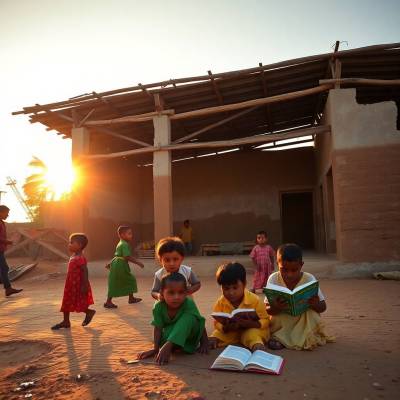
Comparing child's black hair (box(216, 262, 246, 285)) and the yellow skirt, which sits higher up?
child's black hair (box(216, 262, 246, 285))

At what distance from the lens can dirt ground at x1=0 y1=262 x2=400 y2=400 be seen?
2201mm

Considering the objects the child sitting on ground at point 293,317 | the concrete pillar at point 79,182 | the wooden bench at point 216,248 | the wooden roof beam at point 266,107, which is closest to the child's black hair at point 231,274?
the child sitting on ground at point 293,317

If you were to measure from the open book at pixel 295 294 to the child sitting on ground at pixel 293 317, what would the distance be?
0.18 feet

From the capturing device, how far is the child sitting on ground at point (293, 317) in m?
2.94

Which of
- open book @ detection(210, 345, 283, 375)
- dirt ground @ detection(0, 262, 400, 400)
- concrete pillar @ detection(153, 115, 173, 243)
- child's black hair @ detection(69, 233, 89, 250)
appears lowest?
dirt ground @ detection(0, 262, 400, 400)

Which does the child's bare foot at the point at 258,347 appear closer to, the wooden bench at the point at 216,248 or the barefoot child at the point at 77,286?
the barefoot child at the point at 77,286

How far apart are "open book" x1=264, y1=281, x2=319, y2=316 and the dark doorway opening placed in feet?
45.1

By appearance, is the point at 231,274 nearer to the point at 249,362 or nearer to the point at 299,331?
the point at 249,362

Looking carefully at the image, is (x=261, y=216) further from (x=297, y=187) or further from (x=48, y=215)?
(x=48, y=215)

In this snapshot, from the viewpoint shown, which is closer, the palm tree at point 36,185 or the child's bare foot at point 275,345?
the child's bare foot at point 275,345

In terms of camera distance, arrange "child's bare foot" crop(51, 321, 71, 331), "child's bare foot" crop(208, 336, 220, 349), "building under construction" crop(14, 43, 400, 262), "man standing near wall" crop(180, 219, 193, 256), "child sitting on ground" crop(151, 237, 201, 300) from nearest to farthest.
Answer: "child's bare foot" crop(208, 336, 220, 349) < "child sitting on ground" crop(151, 237, 201, 300) < "child's bare foot" crop(51, 321, 71, 331) < "building under construction" crop(14, 43, 400, 262) < "man standing near wall" crop(180, 219, 193, 256)

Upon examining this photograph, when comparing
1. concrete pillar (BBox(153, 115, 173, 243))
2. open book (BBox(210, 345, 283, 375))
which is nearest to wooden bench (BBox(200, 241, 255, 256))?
concrete pillar (BBox(153, 115, 173, 243))

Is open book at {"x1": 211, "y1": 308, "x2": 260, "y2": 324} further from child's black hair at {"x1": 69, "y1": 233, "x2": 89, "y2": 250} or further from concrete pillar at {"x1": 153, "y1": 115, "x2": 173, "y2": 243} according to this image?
concrete pillar at {"x1": 153, "y1": 115, "x2": 173, "y2": 243}

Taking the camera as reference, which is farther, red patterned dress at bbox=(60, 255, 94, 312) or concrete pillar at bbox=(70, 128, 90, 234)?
concrete pillar at bbox=(70, 128, 90, 234)
